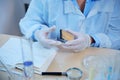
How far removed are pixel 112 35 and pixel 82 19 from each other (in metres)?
0.22

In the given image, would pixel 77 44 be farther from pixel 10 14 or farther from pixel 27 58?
pixel 10 14

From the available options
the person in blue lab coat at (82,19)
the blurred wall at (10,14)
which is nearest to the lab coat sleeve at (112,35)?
the person in blue lab coat at (82,19)

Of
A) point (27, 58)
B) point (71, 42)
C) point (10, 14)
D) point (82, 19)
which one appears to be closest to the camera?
point (27, 58)

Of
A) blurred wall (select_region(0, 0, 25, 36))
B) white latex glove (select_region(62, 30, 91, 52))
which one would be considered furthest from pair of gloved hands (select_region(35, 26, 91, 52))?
blurred wall (select_region(0, 0, 25, 36))

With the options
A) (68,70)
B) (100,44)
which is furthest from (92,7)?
(68,70)

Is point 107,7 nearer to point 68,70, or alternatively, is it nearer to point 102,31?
point 102,31

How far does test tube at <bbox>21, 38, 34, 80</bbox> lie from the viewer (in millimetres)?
846

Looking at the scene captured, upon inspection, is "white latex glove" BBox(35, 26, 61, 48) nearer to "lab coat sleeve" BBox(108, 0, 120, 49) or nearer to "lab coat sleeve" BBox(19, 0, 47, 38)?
"lab coat sleeve" BBox(19, 0, 47, 38)

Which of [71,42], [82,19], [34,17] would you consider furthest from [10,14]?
[71,42]

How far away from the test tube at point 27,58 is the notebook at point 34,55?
0.02 metres

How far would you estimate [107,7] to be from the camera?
1.20 m

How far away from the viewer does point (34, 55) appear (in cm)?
100

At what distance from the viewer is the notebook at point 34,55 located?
936 mm

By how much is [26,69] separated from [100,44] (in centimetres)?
49
